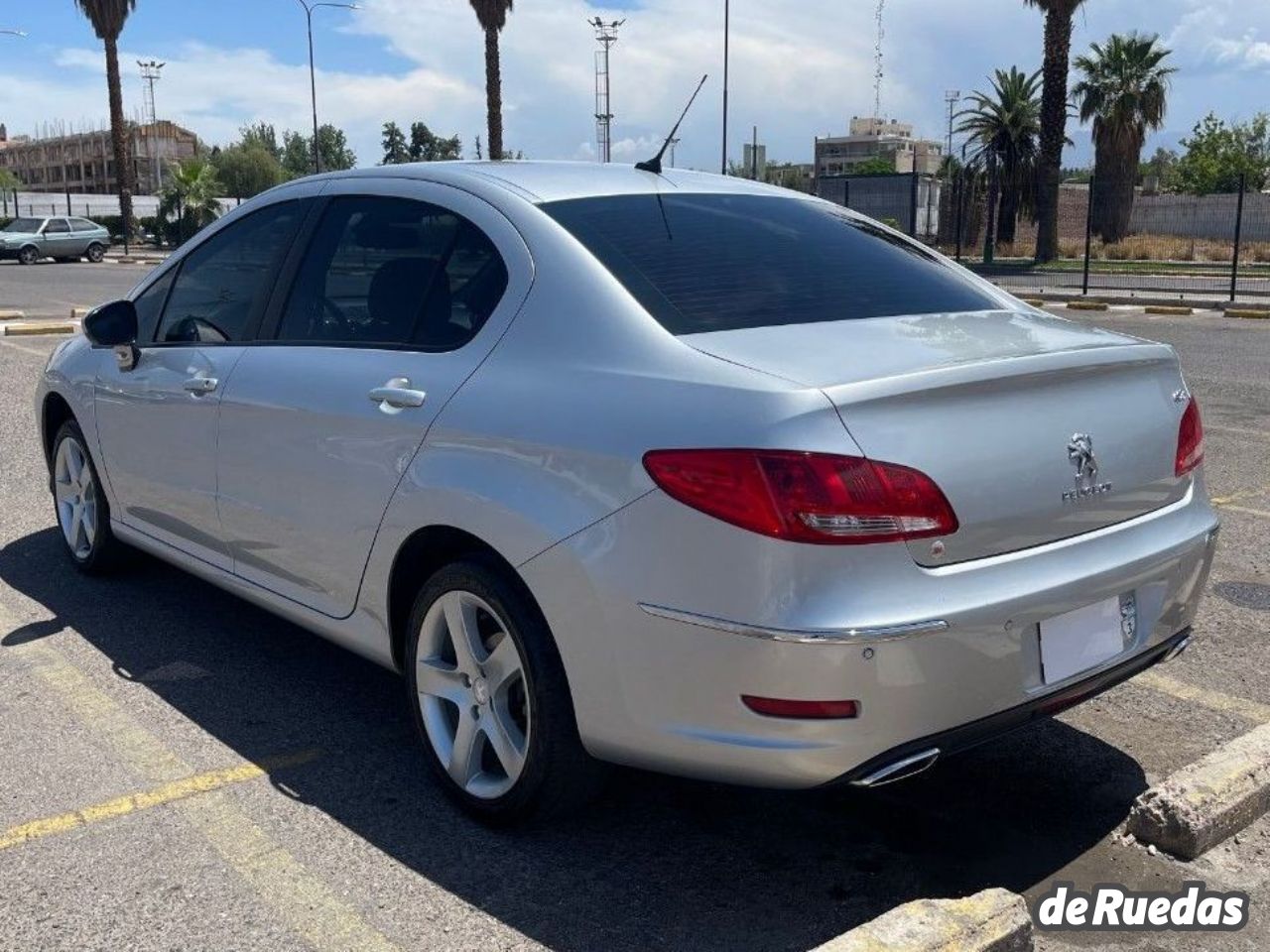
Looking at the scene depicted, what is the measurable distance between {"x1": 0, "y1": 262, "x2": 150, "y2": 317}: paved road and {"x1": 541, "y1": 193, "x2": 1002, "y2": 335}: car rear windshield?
17.6 metres

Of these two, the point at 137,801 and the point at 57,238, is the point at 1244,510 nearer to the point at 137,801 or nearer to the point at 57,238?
the point at 137,801

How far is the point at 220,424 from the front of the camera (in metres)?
4.11

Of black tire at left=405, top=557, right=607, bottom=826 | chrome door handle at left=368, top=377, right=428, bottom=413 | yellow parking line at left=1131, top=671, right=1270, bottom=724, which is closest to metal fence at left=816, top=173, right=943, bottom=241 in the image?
yellow parking line at left=1131, top=671, right=1270, bottom=724

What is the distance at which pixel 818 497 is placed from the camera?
2.55 meters

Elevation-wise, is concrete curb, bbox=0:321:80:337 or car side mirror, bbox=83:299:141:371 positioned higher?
car side mirror, bbox=83:299:141:371

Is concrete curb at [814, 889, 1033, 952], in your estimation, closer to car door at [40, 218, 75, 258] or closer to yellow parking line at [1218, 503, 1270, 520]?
yellow parking line at [1218, 503, 1270, 520]

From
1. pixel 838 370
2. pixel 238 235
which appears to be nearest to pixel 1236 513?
pixel 838 370

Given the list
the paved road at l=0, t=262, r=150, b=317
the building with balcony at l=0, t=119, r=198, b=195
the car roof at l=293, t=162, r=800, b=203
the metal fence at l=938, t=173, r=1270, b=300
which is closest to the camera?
the car roof at l=293, t=162, r=800, b=203

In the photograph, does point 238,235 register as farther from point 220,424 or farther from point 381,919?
point 381,919

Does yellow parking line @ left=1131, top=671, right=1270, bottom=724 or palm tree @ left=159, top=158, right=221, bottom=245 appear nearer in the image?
yellow parking line @ left=1131, top=671, right=1270, bottom=724

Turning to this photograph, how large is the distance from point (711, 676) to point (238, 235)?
2724 mm

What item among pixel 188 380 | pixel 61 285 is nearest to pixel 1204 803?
pixel 188 380

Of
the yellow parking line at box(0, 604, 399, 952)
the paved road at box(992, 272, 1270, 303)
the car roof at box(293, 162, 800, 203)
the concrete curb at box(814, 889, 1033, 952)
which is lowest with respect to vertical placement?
the yellow parking line at box(0, 604, 399, 952)

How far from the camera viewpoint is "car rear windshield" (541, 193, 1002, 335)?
316 centimetres
